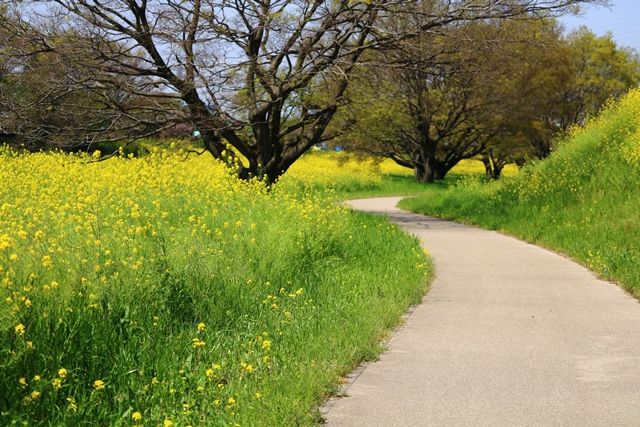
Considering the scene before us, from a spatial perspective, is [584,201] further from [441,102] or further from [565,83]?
[565,83]

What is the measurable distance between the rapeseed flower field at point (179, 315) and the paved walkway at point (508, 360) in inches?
14.4

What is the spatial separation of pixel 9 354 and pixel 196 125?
14193 millimetres

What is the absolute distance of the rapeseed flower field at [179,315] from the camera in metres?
4.76

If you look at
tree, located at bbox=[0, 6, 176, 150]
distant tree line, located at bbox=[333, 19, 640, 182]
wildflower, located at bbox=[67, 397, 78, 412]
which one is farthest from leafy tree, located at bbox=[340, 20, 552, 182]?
wildflower, located at bbox=[67, 397, 78, 412]

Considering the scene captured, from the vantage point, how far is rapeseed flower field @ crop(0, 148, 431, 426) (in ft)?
15.6

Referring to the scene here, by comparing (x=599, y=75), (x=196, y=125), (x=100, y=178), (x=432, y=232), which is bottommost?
(x=432, y=232)

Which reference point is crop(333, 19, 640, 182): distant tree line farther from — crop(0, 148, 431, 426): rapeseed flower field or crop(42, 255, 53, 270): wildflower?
crop(42, 255, 53, 270): wildflower

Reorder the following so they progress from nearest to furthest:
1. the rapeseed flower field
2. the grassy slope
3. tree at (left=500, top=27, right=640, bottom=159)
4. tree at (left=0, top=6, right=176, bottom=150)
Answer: the rapeseed flower field
the grassy slope
tree at (left=0, top=6, right=176, bottom=150)
tree at (left=500, top=27, right=640, bottom=159)

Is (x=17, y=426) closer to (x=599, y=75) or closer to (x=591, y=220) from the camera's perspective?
(x=591, y=220)

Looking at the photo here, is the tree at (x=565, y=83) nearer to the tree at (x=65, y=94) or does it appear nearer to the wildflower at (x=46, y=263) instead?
the tree at (x=65, y=94)

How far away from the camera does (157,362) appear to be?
18.1 feet

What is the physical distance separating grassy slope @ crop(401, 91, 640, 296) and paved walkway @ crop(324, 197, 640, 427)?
135 cm

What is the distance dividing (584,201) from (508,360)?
10560mm

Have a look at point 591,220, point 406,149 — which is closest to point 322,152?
point 406,149
